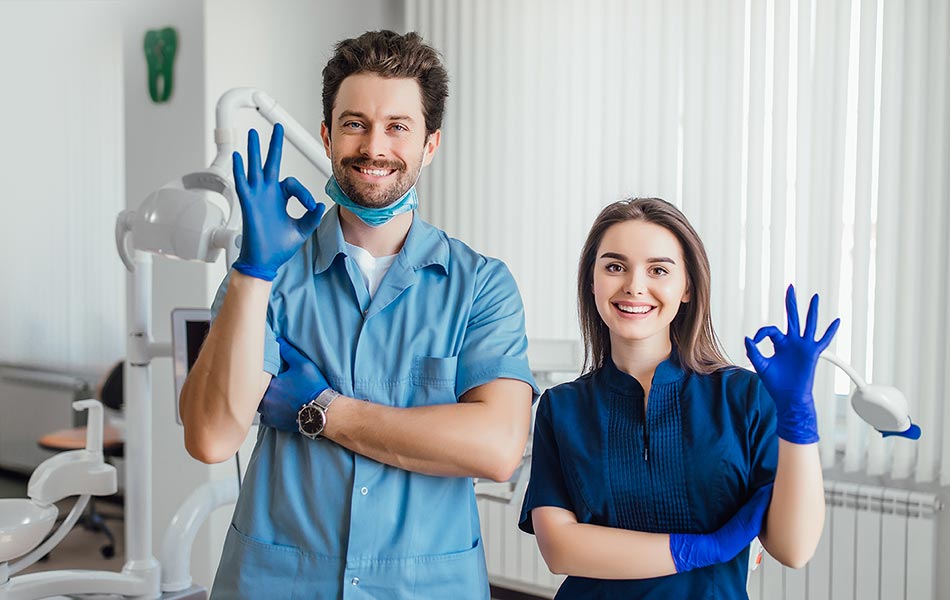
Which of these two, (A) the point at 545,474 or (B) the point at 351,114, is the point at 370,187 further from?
(A) the point at 545,474

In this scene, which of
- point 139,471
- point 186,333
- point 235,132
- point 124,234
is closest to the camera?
point 235,132

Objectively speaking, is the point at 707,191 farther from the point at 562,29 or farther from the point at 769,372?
the point at 769,372

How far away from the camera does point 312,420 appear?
1269mm

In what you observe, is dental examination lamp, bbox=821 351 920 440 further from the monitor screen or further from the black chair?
the black chair

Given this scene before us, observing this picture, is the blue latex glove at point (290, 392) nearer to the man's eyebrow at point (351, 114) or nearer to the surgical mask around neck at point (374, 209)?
the surgical mask around neck at point (374, 209)

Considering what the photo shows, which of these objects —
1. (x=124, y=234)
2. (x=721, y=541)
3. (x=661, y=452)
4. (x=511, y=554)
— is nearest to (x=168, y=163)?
(x=124, y=234)

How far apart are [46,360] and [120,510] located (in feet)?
3.56

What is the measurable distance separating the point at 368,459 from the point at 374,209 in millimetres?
356

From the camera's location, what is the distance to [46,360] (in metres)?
5.36

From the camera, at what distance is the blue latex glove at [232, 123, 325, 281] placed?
1204 mm

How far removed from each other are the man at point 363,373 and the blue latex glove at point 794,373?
0.36m

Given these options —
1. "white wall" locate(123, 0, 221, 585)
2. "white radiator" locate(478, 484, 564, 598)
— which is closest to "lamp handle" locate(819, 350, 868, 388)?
"white radiator" locate(478, 484, 564, 598)

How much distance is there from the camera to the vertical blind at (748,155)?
280cm

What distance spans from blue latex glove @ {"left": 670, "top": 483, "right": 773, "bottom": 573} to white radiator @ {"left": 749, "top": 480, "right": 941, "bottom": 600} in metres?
1.90
